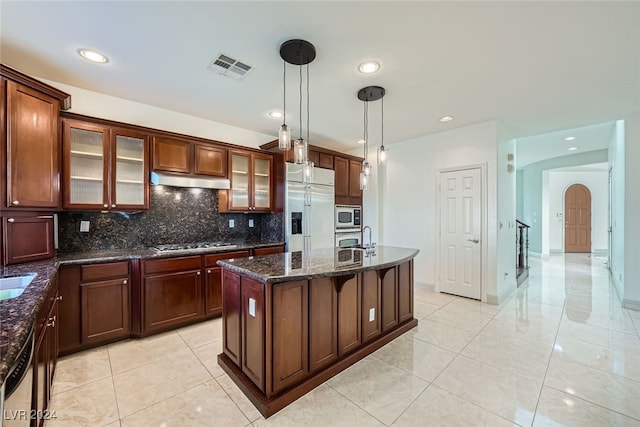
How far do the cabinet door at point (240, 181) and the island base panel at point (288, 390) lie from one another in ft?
6.88

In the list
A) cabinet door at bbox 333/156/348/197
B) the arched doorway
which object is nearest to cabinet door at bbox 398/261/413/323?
cabinet door at bbox 333/156/348/197

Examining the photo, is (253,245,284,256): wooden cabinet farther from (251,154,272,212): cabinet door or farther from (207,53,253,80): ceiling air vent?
(207,53,253,80): ceiling air vent

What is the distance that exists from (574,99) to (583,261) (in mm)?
6530

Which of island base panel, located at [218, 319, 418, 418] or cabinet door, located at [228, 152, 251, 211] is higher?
cabinet door, located at [228, 152, 251, 211]

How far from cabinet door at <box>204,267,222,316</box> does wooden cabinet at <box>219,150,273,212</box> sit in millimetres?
985

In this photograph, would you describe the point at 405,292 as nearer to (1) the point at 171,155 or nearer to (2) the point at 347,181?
(2) the point at 347,181

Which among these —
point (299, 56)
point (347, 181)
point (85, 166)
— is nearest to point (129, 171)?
point (85, 166)

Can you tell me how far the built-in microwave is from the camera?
189 inches

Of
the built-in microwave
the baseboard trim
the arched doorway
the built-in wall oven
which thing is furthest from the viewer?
the arched doorway

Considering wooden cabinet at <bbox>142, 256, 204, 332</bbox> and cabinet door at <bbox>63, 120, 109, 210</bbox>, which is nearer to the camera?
cabinet door at <bbox>63, 120, 109, 210</bbox>

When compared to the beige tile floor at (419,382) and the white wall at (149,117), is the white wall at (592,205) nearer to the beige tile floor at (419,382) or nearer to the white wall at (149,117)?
the beige tile floor at (419,382)

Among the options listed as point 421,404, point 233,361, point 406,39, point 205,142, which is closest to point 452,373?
point 421,404

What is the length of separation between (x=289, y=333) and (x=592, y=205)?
1125 cm

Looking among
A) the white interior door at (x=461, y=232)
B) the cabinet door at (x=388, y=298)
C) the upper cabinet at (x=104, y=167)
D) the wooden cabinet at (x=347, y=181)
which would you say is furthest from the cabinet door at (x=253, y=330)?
the white interior door at (x=461, y=232)
